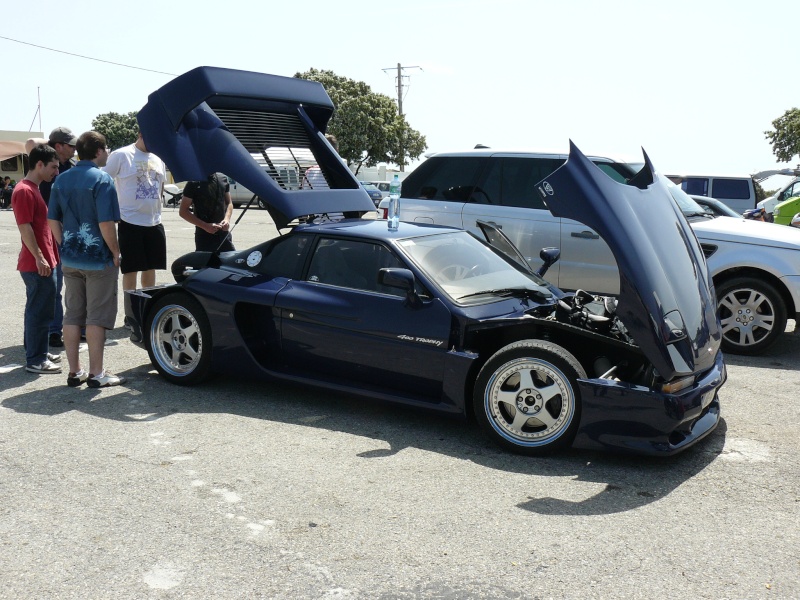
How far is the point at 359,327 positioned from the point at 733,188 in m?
18.8

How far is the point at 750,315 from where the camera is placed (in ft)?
25.5

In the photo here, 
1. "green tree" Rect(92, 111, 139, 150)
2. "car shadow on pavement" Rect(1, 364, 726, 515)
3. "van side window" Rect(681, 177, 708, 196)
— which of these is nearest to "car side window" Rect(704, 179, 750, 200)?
"van side window" Rect(681, 177, 708, 196)

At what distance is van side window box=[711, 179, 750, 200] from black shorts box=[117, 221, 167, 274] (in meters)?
17.5

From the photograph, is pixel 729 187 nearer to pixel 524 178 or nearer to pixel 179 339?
pixel 524 178

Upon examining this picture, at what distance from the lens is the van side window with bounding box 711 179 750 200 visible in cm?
2167

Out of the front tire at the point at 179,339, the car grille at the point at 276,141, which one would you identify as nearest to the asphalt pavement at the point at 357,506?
the front tire at the point at 179,339

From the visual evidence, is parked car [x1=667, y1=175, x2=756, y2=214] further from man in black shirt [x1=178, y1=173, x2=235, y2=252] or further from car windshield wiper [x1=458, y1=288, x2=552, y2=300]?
car windshield wiper [x1=458, y1=288, x2=552, y2=300]

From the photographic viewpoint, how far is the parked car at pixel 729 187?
21.6m

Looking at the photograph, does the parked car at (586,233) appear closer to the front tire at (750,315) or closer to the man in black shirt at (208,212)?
the front tire at (750,315)

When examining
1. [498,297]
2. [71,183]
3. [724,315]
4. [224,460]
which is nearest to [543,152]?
[724,315]

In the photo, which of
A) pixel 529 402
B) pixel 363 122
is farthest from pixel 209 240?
pixel 363 122

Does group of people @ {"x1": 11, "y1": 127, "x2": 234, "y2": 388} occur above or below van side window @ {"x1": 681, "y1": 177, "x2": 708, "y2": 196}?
below

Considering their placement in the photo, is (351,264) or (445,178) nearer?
(351,264)

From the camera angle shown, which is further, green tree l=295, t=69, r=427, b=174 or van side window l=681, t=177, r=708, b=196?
green tree l=295, t=69, r=427, b=174
